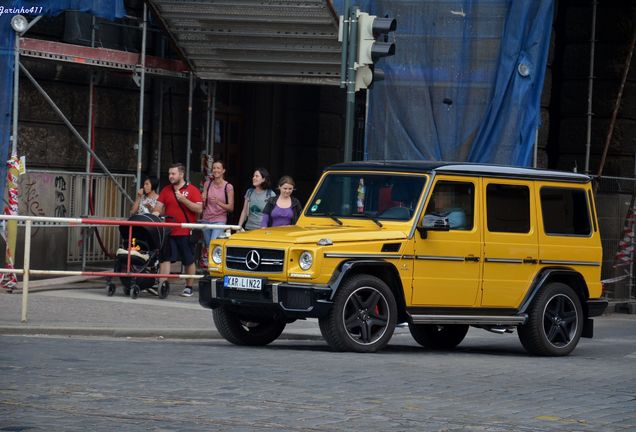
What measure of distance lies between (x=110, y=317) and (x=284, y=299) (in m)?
3.51

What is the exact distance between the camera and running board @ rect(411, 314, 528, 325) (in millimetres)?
13552

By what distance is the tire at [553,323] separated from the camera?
46.9ft

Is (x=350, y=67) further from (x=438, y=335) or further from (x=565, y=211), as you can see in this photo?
(x=438, y=335)

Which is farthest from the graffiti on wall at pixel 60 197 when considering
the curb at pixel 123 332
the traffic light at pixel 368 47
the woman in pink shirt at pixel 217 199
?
the curb at pixel 123 332

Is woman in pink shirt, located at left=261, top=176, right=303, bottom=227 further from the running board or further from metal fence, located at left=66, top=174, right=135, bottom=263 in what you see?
metal fence, located at left=66, top=174, right=135, bottom=263

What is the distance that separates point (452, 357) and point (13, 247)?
23.3 ft

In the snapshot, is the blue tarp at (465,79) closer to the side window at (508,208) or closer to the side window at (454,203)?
the side window at (508,208)

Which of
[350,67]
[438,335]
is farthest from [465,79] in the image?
[438,335]

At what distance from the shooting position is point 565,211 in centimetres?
1498

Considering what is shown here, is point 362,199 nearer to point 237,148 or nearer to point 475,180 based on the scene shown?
point 475,180

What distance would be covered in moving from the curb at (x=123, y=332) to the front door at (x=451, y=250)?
200 cm

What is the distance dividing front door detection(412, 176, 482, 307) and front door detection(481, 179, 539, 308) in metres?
0.15

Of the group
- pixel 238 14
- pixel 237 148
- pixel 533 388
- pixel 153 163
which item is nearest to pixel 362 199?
pixel 533 388

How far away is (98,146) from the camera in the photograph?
22094 mm
